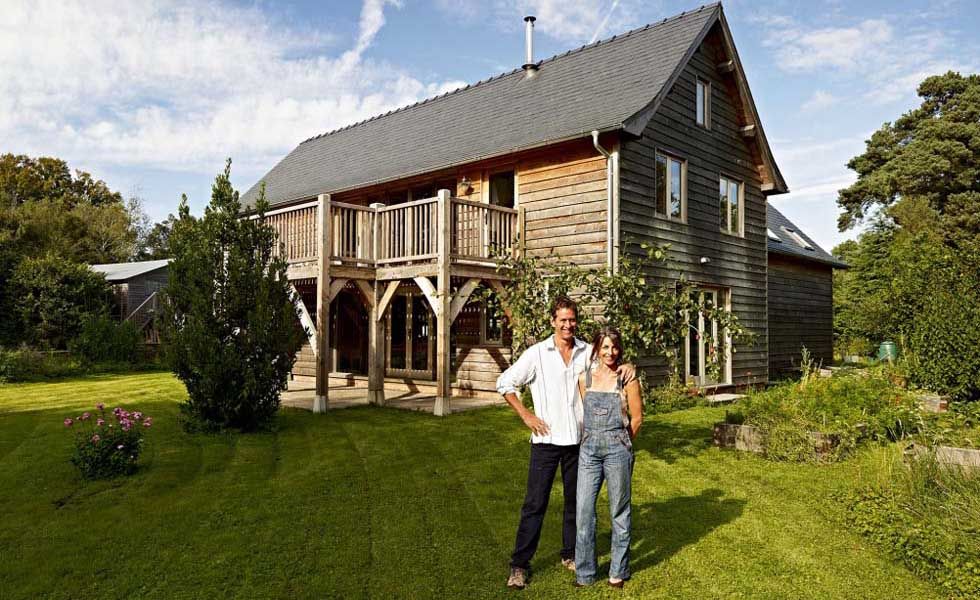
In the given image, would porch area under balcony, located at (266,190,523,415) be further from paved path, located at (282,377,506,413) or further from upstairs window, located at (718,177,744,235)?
upstairs window, located at (718,177,744,235)

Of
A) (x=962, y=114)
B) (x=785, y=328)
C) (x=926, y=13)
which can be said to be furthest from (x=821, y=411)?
(x=962, y=114)

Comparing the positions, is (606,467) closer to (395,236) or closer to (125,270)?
(395,236)

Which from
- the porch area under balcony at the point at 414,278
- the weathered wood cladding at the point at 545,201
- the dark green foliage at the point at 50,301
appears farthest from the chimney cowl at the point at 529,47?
the dark green foliage at the point at 50,301

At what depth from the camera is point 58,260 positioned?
2084 cm

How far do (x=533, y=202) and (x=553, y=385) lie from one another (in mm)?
8899

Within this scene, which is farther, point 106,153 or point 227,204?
point 106,153

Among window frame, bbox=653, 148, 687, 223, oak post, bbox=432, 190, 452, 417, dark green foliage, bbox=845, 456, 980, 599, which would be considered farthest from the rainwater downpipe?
dark green foliage, bbox=845, 456, 980, 599

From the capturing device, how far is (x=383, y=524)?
5.32 metres

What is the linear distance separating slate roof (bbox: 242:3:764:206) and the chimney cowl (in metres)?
0.21

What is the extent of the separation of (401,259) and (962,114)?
3575cm

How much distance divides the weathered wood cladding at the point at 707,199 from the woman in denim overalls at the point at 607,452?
779 centimetres

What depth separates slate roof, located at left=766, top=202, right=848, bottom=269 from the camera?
17.7 m

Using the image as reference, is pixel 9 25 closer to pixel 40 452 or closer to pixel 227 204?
pixel 227 204

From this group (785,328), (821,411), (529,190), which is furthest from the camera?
(785,328)
